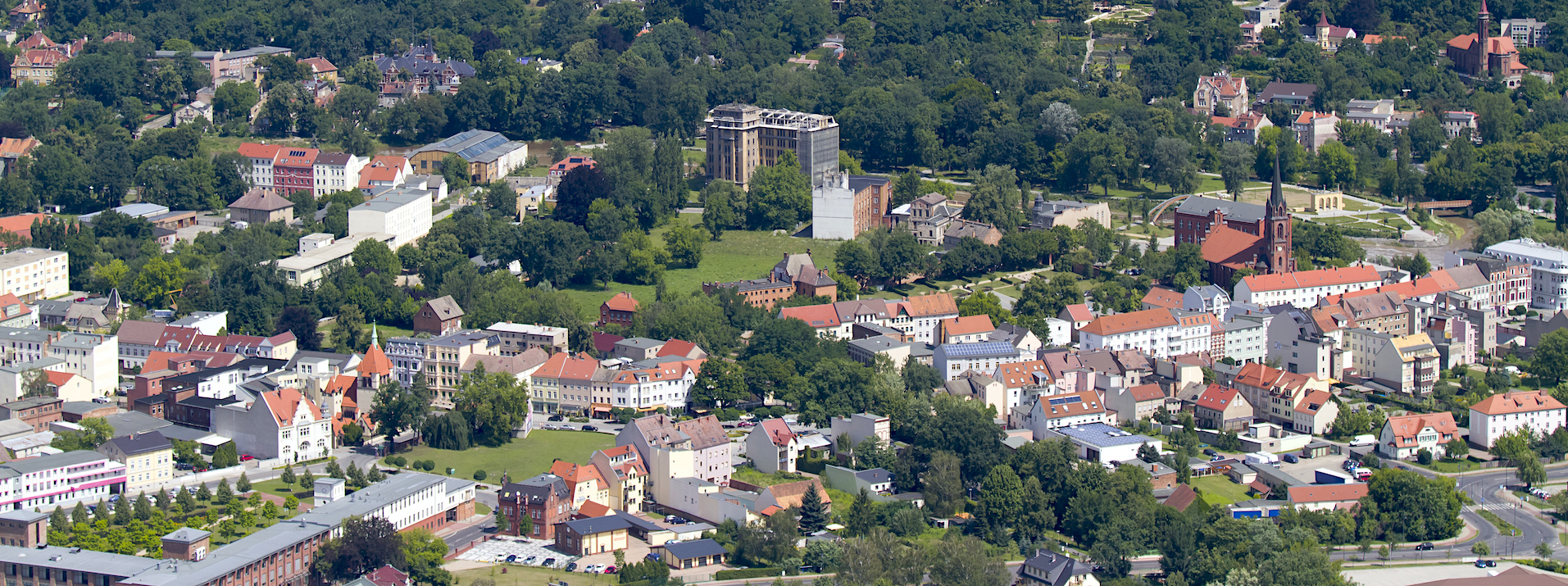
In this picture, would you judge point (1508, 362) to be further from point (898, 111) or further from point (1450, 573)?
point (898, 111)

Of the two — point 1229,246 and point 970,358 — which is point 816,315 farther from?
point 1229,246

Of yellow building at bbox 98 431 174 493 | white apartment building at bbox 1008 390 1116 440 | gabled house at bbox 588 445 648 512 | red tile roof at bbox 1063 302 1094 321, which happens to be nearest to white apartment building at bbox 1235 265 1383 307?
red tile roof at bbox 1063 302 1094 321

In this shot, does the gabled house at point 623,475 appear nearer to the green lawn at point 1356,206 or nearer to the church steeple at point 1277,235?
the church steeple at point 1277,235

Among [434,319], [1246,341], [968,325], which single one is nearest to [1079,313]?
[968,325]

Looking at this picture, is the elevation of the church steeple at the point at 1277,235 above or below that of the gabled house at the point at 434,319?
above

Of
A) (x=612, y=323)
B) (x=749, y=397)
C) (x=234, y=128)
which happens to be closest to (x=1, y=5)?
(x=234, y=128)

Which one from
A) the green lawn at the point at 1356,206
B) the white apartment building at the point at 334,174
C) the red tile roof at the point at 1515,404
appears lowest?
the red tile roof at the point at 1515,404

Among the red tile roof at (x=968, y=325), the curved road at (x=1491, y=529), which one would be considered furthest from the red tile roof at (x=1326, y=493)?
the red tile roof at (x=968, y=325)
